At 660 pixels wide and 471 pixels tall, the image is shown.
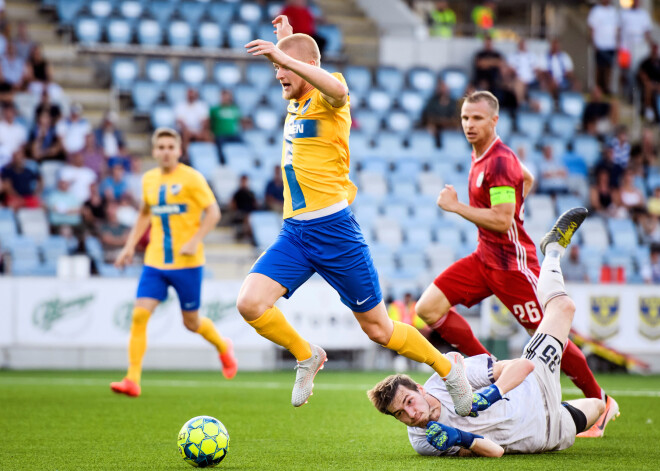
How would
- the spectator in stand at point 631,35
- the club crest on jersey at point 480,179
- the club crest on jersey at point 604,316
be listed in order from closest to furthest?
the club crest on jersey at point 480,179
the club crest on jersey at point 604,316
the spectator in stand at point 631,35

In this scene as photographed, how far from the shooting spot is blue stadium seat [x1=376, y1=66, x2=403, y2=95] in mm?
20453

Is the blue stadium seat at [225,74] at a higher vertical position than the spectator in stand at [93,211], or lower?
higher

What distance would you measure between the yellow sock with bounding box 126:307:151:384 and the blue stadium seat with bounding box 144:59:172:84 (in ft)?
33.5

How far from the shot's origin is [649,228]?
59.0 feet

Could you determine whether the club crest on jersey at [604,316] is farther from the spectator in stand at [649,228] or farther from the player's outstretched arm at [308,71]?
the player's outstretched arm at [308,71]

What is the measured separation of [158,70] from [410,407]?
47.2ft

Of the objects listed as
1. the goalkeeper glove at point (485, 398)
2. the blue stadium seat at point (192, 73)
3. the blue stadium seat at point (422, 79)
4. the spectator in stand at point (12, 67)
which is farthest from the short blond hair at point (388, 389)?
the blue stadium seat at point (422, 79)

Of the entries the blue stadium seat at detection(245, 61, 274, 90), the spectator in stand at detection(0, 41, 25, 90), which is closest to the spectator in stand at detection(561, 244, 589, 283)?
the blue stadium seat at detection(245, 61, 274, 90)

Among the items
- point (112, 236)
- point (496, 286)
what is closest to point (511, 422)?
point (496, 286)

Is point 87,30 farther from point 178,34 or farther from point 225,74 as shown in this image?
point 225,74

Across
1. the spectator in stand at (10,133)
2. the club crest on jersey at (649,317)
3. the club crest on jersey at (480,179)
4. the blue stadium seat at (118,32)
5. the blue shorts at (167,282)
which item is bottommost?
the club crest on jersey at (649,317)

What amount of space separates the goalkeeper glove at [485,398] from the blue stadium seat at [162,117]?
12.8 metres

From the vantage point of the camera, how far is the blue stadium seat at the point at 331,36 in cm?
2075

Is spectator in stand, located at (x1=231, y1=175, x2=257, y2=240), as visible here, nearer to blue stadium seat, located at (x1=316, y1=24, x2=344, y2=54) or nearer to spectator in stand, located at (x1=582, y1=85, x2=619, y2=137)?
blue stadium seat, located at (x1=316, y1=24, x2=344, y2=54)
